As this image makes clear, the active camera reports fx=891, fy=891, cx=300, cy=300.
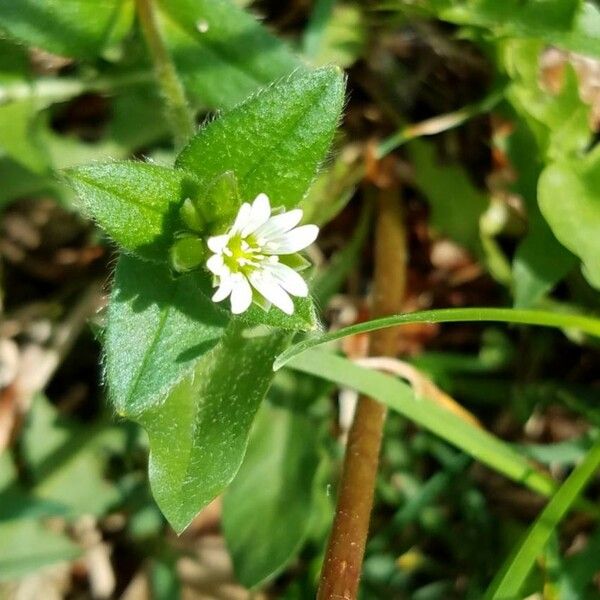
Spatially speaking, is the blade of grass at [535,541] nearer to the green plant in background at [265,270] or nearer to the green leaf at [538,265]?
the green plant in background at [265,270]

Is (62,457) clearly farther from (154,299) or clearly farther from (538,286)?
(538,286)

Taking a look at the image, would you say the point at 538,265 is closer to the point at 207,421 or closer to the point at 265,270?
the point at 265,270

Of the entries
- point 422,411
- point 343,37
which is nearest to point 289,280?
Result: point 422,411

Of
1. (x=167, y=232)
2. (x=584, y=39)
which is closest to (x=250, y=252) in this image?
(x=167, y=232)

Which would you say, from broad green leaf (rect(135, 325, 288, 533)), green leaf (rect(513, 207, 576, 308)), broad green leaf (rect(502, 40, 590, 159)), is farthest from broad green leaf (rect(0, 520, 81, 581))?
broad green leaf (rect(502, 40, 590, 159))

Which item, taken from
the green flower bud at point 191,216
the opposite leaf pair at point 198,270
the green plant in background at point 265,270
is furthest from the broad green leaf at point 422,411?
the green flower bud at point 191,216

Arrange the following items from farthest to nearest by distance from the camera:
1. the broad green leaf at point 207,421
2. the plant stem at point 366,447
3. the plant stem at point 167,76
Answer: the plant stem at point 167,76, the plant stem at point 366,447, the broad green leaf at point 207,421

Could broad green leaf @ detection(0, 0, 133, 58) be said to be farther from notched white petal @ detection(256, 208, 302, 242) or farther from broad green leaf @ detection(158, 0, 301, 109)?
notched white petal @ detection(256, 208, 302, 242)
